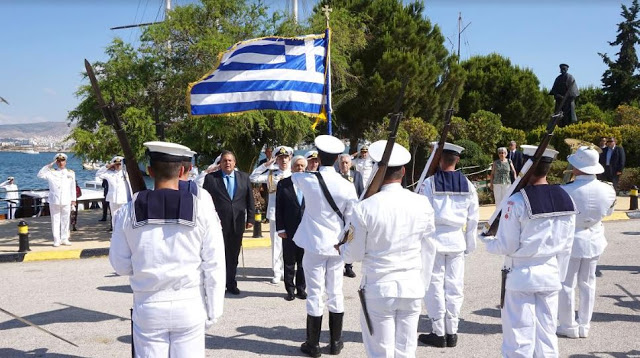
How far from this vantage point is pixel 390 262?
14.5ft

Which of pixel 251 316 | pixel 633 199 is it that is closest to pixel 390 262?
pixel 251 316

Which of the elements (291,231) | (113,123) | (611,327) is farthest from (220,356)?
(611,327)

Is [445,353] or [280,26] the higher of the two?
[280,26]

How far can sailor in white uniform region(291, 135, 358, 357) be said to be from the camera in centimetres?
603

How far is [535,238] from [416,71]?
64.5 ft

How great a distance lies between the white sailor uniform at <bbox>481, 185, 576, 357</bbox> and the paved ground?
1.05m

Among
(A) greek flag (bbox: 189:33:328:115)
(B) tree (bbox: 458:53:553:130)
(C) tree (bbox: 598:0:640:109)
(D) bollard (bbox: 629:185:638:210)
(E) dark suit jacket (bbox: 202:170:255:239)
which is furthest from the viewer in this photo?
(C) tree (bbox: 598:0:640:109)

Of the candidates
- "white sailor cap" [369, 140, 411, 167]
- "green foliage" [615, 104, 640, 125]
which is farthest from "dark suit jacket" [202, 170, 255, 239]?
"green foliage" [615, 104, 640, 125]

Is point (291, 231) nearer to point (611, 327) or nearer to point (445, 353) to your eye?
point (445, 353)

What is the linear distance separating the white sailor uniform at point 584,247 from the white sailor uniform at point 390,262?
8.98 ft

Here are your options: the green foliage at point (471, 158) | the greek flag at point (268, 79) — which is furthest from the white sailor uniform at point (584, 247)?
the green foliage at point (471, 158)

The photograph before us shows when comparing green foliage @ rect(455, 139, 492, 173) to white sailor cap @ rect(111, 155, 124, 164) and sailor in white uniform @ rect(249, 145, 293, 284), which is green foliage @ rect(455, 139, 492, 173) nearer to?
white sailor cap @ rect(111, 155, 124, 164)

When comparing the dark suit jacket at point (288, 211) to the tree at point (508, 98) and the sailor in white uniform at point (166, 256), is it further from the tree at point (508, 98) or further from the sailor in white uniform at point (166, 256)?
the tree at point (508, 98)

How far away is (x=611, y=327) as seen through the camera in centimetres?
680
